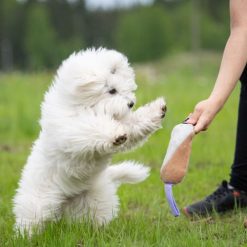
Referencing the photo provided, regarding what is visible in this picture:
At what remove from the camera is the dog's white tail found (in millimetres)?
4250

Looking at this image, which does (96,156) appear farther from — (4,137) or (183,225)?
(4,137)

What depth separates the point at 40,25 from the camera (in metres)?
66.0


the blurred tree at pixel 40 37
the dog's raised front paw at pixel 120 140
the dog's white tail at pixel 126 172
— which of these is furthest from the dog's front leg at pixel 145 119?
the blurred tree at pixel 40 37

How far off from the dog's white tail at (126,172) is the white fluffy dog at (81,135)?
0.25 meters

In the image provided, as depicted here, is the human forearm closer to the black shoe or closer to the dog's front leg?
the dog's front leg

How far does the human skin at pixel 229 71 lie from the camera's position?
3418 mm

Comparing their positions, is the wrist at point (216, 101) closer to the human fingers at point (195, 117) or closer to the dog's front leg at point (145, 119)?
the human fingers at point (195, 117)

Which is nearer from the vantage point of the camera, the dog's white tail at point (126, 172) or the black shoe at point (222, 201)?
the dog's white tail at point (126, 172)

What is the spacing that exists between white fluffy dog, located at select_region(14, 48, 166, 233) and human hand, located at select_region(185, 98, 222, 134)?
14.9 inches

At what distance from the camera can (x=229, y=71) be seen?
3590 millimetres

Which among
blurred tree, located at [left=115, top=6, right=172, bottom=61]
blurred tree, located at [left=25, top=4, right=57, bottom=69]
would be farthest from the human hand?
blurred tree, located at [left=25, top=4, right=57, bottom=69]

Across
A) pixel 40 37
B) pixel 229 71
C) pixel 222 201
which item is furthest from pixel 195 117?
pixel 40 37

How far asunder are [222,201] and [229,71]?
135 centimetres

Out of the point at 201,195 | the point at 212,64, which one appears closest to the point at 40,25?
the point at 212,64
